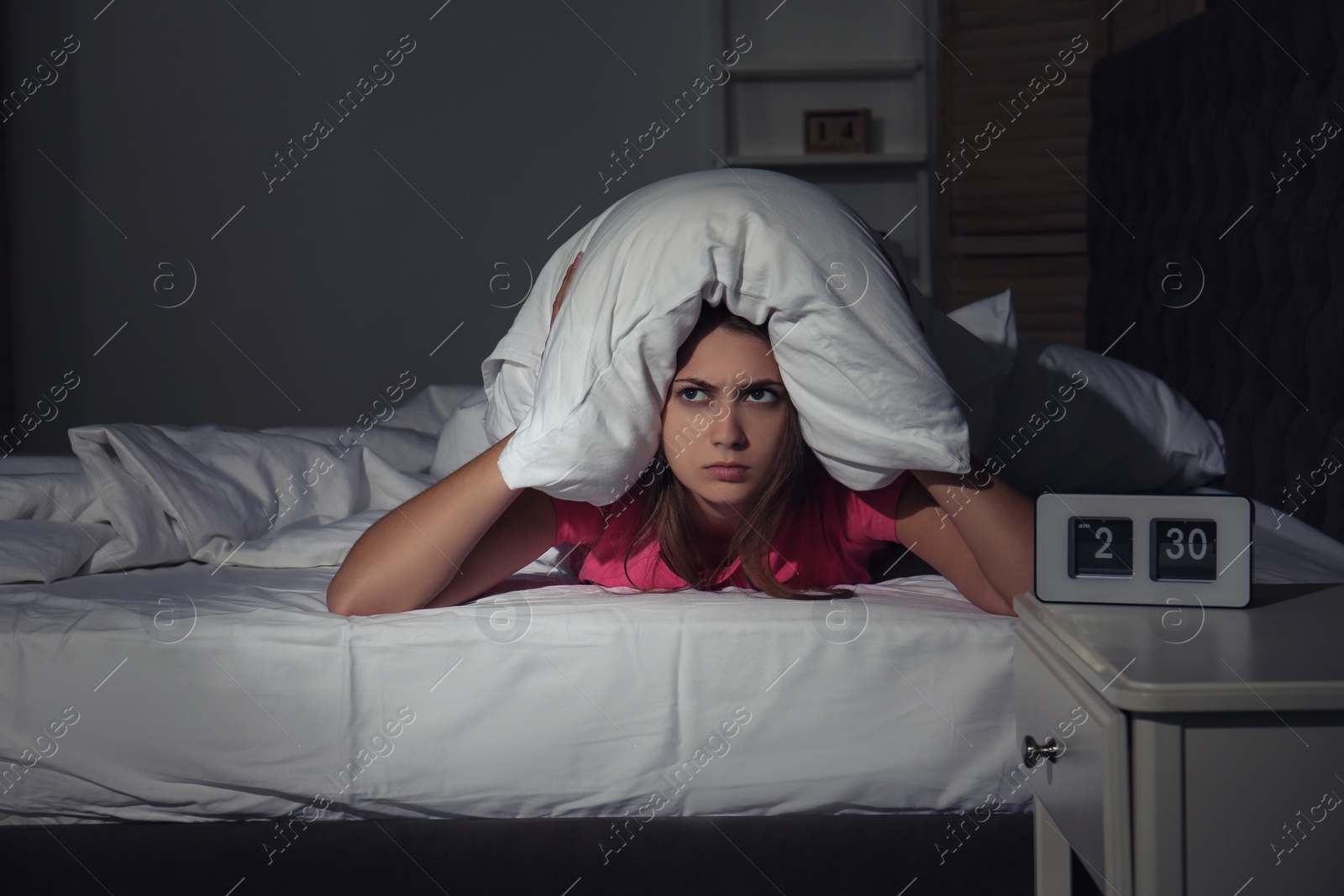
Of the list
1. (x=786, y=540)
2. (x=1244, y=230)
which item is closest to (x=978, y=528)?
(x=786, y=540)

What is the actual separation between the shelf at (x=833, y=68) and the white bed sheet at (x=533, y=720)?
2.28 meters

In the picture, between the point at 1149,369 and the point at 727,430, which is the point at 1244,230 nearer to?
the point at 1149,369

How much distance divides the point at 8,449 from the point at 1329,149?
10.2 ft

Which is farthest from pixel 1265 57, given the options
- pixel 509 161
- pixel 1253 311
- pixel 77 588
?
pixel 509 161

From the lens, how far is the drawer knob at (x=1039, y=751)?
0.80m

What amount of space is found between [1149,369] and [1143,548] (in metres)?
1.34

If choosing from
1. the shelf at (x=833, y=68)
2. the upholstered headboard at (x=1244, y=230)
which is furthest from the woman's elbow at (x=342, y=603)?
the shelf at (x=833, y=68)

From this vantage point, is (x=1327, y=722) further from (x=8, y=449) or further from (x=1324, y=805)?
(x=8, y=449)

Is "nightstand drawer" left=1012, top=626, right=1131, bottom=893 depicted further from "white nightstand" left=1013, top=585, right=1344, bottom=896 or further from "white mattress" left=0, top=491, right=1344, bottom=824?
"white mattress" left=0, top=491, right=1344, bottom=824

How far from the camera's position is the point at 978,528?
104 cm

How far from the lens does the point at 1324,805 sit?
2.23ft

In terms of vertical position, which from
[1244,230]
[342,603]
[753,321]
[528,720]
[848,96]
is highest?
[848,96]

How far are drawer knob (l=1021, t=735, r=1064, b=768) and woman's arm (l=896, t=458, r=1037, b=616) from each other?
22 centimetres

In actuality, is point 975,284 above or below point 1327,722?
above
